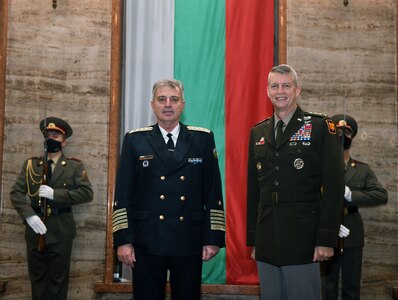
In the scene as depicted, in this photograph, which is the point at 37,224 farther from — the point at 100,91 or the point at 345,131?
the point at 345,131

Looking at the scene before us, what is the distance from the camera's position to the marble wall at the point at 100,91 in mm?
5277

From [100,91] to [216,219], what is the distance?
2846mm

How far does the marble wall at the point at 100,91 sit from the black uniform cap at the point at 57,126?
32cm

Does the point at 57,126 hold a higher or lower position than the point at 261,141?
higher

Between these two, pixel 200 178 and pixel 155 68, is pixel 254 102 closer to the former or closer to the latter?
pixel 155 68

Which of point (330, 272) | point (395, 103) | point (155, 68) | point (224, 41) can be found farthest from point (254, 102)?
point (330, 272)

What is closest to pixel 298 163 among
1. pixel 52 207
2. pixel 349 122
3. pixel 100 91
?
pixel 349 122

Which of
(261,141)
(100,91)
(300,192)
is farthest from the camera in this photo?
(100,91)

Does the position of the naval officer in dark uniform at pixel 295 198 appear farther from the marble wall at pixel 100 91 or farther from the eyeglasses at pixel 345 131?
the marble wall at pixel 100 91

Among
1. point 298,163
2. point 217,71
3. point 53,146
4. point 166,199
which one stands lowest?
point 166,199

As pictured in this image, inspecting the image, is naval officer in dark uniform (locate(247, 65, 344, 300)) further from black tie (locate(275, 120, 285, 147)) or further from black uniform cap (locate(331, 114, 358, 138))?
black uniform cap (locate(331, 114, 358, 138))

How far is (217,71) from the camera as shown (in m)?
5.35

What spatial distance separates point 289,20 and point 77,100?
2.17 m

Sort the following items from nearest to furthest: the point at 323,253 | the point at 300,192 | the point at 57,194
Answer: the point at 323,253, the point at 300,192, the point at 57,194
